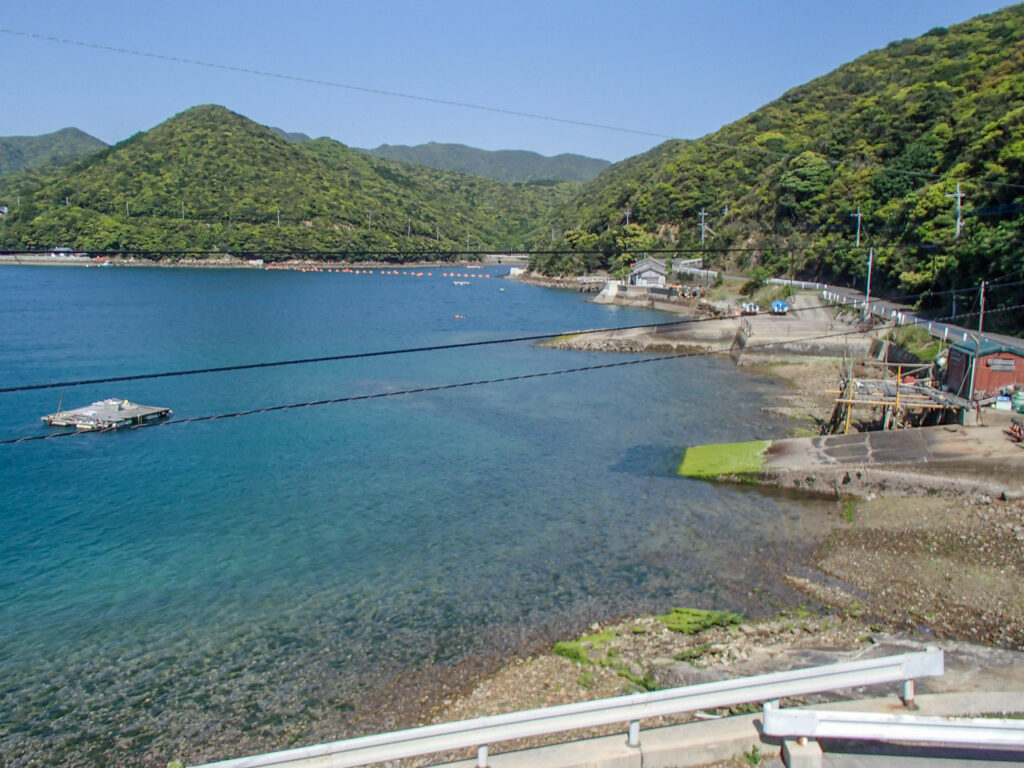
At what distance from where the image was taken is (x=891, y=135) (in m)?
63.3

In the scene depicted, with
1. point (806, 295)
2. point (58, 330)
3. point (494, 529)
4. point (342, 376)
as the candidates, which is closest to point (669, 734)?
point (494, 529)

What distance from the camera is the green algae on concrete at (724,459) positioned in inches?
860

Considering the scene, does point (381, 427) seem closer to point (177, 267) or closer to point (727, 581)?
point (727, 581)

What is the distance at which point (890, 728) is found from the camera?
4.96 metres

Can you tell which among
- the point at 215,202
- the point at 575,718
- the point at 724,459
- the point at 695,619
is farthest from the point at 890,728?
the point at 215,202

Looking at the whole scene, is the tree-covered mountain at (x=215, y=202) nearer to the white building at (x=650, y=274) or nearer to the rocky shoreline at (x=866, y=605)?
the white building at (x=650, y=274)

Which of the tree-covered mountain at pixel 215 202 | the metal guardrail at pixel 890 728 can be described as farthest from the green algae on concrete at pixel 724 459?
the tree-covered mountain at pixel 215 202

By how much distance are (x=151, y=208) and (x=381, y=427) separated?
109 metres

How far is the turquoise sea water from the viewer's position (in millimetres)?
11844

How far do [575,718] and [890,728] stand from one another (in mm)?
2129

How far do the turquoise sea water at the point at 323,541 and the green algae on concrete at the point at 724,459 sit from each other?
2.48 feet

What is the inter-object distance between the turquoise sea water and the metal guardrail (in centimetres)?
751

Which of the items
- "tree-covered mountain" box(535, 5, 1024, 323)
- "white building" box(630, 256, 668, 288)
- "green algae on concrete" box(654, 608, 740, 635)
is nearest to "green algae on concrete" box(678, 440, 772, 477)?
"tree-covered mountain" box(535, 5, 1024, 323)

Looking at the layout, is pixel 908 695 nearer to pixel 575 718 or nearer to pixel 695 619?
pixel 575 718
